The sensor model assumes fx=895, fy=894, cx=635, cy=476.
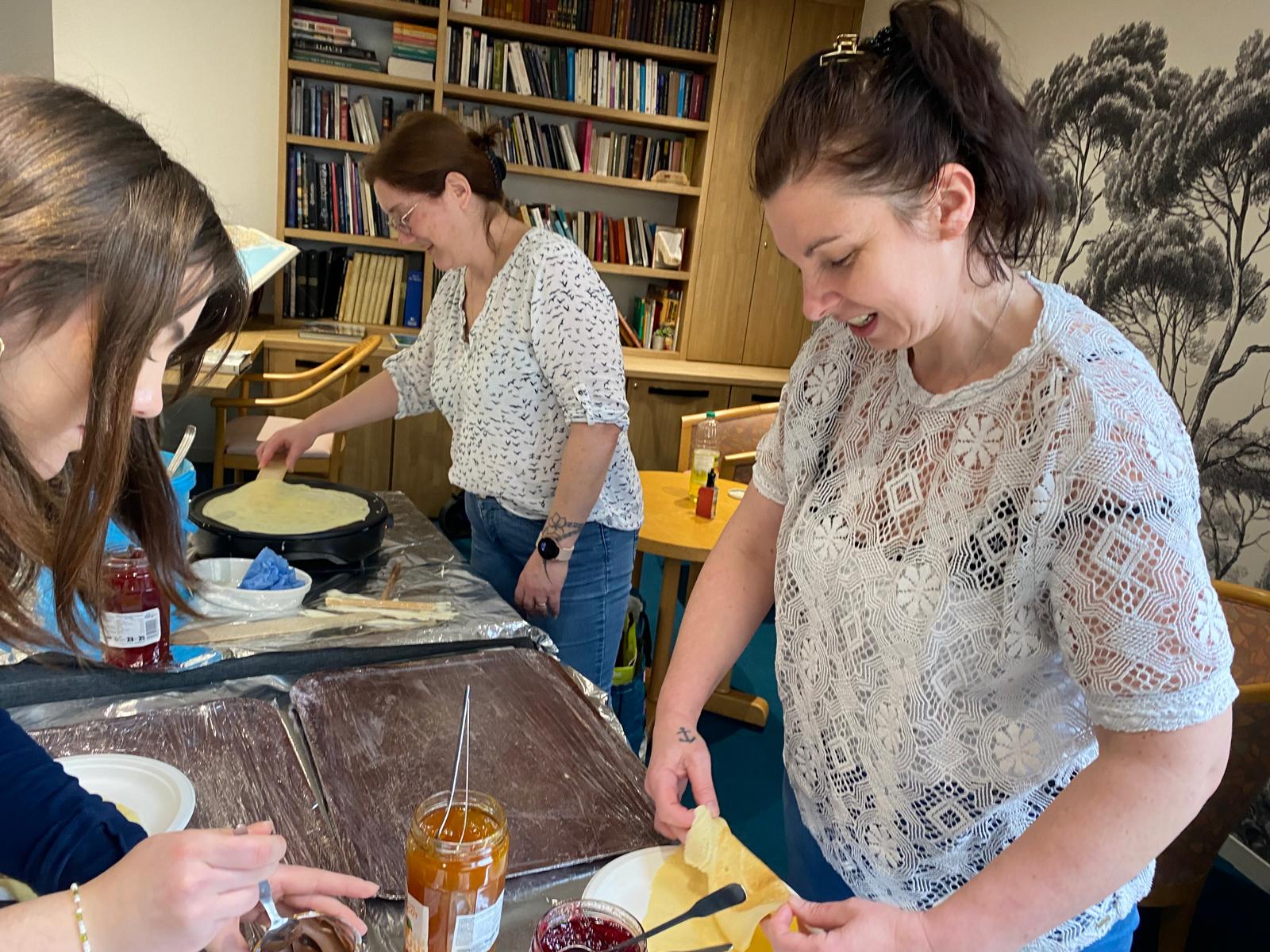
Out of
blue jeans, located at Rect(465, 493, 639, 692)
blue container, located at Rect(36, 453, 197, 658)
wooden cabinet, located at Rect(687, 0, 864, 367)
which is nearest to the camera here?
blue container, located at Rect(36, 453, 197, 658)

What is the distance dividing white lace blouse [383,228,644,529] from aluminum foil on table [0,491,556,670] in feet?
0.70

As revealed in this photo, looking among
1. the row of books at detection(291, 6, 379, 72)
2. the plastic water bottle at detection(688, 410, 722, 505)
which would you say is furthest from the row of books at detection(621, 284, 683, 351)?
the row of books at detection(291, 6, 379, 72)

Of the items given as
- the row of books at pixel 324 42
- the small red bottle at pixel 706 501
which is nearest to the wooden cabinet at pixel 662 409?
the small red bottle at pixel 706 501

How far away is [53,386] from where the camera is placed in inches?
28.4

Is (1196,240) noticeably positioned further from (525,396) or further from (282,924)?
(282,924)

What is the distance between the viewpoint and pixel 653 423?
172 inches

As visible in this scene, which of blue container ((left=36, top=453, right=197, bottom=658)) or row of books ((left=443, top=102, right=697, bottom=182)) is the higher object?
row of books ((left=443, top=102, right=697, bottom=182))

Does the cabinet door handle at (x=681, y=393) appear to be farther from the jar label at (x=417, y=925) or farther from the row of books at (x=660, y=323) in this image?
the jar label at (x=417, y=925)

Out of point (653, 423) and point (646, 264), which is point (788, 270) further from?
point (653, 423)

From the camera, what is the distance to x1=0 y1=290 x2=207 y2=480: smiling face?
2.28ft

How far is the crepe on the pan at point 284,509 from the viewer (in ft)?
5.13

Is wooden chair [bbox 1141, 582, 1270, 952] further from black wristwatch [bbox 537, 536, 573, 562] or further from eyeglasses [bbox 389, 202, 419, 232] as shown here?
eyeglasses [bbox 389, 202, 419, 232]

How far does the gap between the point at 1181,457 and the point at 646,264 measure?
13.3 ft

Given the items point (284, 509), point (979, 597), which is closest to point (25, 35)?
point (284, 509)
